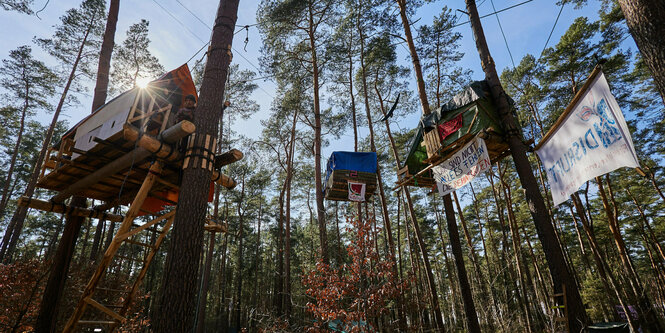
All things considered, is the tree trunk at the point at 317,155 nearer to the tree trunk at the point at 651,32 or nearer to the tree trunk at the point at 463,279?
the tree trunk at the point at 463,279

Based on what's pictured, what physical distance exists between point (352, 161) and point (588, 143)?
26.1 ft

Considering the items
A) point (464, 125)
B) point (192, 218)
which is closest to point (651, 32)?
point (464, 125)

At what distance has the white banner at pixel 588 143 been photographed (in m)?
2.66

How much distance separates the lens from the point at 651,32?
282 centimetres

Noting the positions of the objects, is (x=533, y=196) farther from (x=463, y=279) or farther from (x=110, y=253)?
(x=110, y=253)

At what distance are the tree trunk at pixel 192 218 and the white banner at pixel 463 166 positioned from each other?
471 cm

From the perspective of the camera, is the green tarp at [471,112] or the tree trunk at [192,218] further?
the green tarp at [471,112]

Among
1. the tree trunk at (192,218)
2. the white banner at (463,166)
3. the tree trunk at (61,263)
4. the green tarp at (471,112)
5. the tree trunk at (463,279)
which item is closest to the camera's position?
the tree trunk at (192,218)

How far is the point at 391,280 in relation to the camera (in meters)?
5.54

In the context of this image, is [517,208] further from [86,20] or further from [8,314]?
[86,20]

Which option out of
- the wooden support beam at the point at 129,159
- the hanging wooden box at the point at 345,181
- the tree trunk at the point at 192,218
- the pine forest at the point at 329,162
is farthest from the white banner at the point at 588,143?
the hanging wooden box at the point at 345,181

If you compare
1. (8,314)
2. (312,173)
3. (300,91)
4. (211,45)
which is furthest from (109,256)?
(312,173)

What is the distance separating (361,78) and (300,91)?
11.0ft

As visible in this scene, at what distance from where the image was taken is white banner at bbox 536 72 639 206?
2658mm
